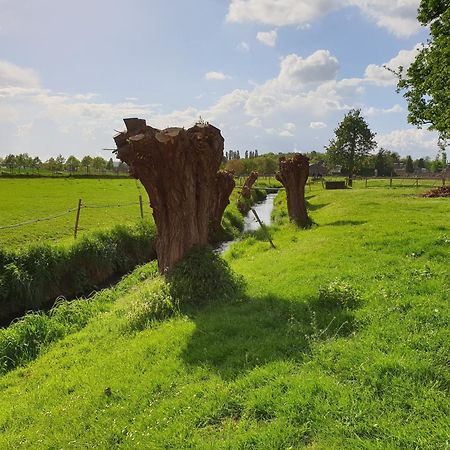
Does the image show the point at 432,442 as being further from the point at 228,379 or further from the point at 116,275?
the point at 116,275

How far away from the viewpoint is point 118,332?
7988mm

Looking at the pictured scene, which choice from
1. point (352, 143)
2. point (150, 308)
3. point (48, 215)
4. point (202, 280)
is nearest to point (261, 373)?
point (150, 308)

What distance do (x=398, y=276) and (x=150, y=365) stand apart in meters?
5.40

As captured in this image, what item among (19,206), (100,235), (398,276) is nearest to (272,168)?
(19,206)

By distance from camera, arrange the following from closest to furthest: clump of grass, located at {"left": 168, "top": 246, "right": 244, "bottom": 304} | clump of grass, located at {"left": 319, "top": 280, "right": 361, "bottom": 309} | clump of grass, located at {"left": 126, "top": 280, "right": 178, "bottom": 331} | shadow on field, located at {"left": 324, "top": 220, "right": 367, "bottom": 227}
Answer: clump of grass, located at {"left": 319, "top": 280, "right": 361, "bottom": 309} → clump of grass, located at {"left": 126, "top": 280, "right": 178, "bottom": 331} → clump of grass, located at {"left": 168, "top": 246, "right": 244, "bottom": 304} → shadow on field, located at {"left": 324, "top": 220, "right": 367, "bottom": 227}

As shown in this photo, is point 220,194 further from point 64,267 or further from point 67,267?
point 64,267

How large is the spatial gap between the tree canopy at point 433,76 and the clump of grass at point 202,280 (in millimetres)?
12212

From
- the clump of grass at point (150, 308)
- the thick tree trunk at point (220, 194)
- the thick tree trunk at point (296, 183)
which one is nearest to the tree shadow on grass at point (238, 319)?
the clump of grass at point (150, 308)

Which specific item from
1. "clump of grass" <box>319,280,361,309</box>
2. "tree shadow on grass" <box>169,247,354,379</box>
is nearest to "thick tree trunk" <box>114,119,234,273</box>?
"tree shadow on grass" <box>169,247,354,379</box>

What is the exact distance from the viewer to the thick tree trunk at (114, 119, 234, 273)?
8.82m

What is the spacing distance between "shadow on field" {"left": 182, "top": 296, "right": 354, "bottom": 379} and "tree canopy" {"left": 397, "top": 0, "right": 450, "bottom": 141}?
12757mm

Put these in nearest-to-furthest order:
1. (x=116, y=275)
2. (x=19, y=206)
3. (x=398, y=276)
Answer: (x=398, y=276)
(x=116, y=275)
(x=19, y=206)

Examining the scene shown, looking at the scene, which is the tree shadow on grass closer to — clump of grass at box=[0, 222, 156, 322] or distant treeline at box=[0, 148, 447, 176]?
clump of grass at box=[0, 222, 156, 322]

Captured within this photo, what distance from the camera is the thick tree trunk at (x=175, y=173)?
28.9 feet
